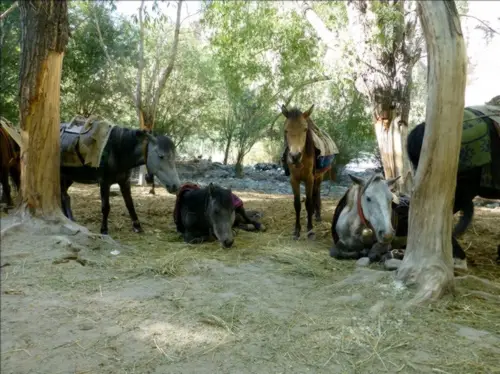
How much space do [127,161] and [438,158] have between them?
4.51 metres

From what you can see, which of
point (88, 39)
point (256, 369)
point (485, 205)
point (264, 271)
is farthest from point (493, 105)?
point (88, 39)

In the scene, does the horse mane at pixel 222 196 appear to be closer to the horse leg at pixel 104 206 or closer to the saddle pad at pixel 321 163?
the horse leg at pixel 104 206

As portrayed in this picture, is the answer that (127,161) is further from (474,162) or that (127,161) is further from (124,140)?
(474,162)

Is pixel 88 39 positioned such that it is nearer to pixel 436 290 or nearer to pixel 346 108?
pixel 346 108

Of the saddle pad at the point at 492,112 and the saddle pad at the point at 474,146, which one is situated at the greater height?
the saddle pad at the point at 492,112

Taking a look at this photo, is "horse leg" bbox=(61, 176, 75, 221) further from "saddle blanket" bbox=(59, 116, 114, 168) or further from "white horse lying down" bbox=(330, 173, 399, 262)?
"white horse lying down" bbox=(330, 173, 399, 262)

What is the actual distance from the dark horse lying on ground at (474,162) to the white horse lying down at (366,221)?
0.58 metres

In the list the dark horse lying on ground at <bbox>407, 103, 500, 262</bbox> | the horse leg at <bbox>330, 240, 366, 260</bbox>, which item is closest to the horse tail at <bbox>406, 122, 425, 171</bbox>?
the dark horse lying on ground at <bbox>407, 103, 500, 262</bbox>

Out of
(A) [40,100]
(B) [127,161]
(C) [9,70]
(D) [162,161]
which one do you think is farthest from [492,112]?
(C) [9,70]

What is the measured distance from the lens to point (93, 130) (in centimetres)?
631

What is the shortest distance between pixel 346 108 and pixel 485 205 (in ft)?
26.8


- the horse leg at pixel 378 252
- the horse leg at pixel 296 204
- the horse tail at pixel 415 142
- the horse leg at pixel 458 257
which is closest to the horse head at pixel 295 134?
the horse leg at pixel 296 204

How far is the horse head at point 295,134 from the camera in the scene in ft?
19.3

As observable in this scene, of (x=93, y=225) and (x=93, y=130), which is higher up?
(x=93, y=130)
